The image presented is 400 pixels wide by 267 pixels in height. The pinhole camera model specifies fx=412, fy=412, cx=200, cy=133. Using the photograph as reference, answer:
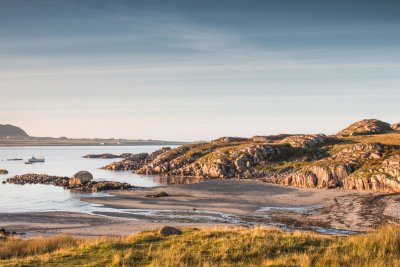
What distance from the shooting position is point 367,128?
134625mm

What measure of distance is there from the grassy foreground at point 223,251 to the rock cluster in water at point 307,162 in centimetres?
4934

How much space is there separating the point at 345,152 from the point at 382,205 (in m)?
39.3

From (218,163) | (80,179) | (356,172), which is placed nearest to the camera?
(356,172)

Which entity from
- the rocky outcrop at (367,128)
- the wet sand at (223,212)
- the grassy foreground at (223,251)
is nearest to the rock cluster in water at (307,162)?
the rocky outcrop at (367,128)

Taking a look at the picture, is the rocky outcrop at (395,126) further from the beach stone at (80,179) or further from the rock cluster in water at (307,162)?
the beach stone at (80,179)

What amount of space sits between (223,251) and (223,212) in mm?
32676

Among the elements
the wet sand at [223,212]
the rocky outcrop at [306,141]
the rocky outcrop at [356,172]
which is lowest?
the wet sand at [223,212]

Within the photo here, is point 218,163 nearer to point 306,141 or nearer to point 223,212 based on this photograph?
point 306,141

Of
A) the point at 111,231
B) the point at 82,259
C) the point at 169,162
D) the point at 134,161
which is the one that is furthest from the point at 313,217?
the point at 134,161

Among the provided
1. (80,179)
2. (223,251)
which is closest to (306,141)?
(80,179)

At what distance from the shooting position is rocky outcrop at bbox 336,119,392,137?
431ft

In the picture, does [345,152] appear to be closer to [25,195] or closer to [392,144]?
[392,144]

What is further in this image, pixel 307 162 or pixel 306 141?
pixel 306 141

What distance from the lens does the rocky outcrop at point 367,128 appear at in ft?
431
